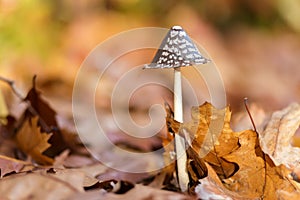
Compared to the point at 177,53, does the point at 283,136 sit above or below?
below

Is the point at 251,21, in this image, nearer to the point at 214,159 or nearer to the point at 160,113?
the point at 160,113

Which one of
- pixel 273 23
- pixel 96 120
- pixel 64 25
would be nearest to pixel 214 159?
pixel 96 120

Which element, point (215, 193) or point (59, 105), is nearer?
point (215, 193)

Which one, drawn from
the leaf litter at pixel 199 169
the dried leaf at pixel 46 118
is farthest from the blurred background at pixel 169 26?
the leaf litter at pixel 199 169

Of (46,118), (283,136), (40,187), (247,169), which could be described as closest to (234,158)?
(247,169)

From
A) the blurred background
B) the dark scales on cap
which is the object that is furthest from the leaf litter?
the blurred background

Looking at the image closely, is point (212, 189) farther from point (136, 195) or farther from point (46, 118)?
point (46, 118)

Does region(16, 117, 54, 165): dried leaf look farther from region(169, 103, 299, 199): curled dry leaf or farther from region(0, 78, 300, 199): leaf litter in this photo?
region(169, 103, 299, 199): curled dry leaf

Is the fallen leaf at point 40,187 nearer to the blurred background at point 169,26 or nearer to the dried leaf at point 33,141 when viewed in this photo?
the dried leaf at point 33,141
